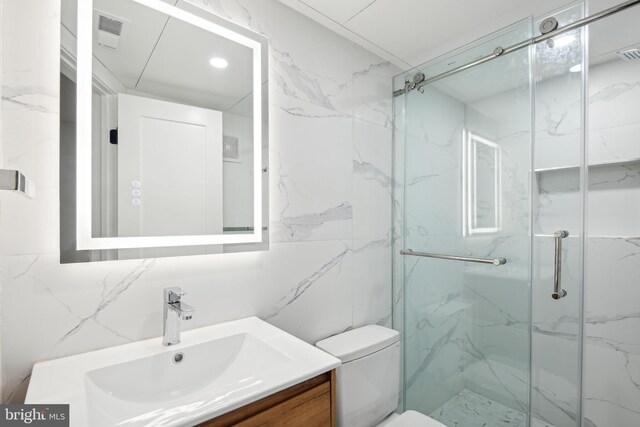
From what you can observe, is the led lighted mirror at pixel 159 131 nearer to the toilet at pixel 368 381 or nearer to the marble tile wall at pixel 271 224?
the marble tile wall at pixel 271 224

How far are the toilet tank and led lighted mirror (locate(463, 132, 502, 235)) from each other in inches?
27.1

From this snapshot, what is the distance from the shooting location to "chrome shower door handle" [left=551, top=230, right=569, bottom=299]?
4.22 feet

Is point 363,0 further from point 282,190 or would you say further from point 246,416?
point 246,416

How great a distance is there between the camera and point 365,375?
1.35 meters

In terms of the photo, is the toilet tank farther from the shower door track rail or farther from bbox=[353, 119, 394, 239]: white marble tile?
the shower door track rail

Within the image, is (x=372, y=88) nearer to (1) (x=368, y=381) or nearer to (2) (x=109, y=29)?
(2) (x=109, y=29)

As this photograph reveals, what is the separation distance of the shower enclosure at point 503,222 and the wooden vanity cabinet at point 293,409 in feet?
3.24

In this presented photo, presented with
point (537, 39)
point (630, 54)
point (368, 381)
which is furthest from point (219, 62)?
point (630, 54)

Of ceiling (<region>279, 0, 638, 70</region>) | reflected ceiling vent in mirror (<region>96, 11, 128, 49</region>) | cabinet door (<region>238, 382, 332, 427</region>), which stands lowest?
cabinet door (<region>238, 382, 332, 427</region>)

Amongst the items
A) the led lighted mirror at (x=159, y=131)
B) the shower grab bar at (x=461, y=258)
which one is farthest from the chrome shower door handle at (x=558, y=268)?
the led lighted mirror at (x=159, y=131)

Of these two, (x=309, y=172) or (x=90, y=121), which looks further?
(x=309, y=172)

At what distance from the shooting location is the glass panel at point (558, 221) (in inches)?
49.8

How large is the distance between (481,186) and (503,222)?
0.65 ft

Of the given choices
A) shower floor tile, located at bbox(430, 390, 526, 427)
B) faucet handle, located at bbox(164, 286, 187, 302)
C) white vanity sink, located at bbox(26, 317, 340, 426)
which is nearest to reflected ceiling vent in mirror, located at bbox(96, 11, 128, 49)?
faucet handle, located at bbox(164, 286, 187, 302)
